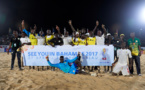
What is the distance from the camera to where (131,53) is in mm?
5719

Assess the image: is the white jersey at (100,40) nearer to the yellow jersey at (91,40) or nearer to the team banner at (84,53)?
the yellow jersey at (91,40)

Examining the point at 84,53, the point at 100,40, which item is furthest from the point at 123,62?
the point at 84,53

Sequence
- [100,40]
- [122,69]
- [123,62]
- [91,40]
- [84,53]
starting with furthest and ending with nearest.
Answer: [100,40] < [91,40] < [84,53] < [123,62] < [122,69]

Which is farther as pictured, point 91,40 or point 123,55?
point 91,40

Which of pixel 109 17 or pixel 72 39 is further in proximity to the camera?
pixel 109 17

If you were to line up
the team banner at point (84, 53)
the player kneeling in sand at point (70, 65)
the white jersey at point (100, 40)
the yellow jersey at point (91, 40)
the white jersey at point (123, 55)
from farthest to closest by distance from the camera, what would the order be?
the white jersey at point (100, 40)
the yellow jersey at point (91, 40)
the team banner at point (84, 53)
the white jersey at point (123, 55)
the player kneeling in sand at point (70, 65)

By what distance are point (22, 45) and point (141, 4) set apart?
26245mm

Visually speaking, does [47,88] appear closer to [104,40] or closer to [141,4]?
[104,40]

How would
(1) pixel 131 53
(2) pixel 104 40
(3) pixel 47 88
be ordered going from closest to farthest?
(3) pixel 47 88
(1) pixel 131 53
(2) pixel 104 40

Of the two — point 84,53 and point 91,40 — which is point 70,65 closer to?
point 84,53

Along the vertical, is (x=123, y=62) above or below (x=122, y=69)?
above

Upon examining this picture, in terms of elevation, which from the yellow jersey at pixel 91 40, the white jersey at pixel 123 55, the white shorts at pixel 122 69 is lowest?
the white shorts at pixel 122 69

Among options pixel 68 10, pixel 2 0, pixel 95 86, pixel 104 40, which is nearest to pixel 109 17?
pixel 68 10

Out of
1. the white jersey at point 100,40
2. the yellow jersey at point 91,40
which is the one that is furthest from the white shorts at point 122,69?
the yellow jersey at point 91,40
